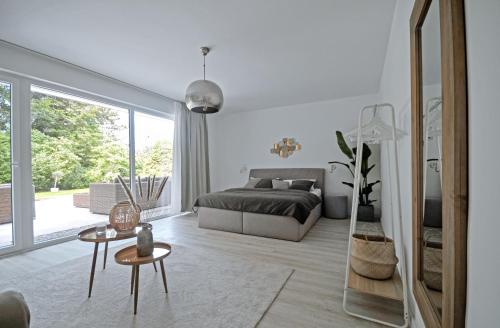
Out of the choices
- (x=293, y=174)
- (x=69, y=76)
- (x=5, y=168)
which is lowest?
(x=293, y=174)

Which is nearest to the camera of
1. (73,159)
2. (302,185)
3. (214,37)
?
(214,37)

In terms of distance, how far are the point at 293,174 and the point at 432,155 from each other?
3.95 meters

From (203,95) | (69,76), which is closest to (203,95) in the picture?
(203,95)

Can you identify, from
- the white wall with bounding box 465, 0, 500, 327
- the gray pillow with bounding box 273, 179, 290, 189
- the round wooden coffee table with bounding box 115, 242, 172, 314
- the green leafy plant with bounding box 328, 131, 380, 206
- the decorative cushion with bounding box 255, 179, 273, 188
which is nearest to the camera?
the white wall with bounding box 465, 0, 500, 327

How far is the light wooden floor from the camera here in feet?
5.02

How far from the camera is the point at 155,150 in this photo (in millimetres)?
4570

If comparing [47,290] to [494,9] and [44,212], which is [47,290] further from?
[494,9]

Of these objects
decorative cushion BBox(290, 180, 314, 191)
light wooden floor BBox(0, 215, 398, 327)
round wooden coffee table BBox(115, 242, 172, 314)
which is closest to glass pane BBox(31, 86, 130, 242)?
light wooden floor BBox(0, 215, 398, 327)

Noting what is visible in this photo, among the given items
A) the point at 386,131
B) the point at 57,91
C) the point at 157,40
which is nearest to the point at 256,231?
the point at 386,131

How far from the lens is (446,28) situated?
28.4 inches

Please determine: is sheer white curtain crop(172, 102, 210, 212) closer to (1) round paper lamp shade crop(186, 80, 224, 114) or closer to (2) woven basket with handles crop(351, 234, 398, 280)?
(1) round paper lamp shade crop(186, 80, 224, 114)

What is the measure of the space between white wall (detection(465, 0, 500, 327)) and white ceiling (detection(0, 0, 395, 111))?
5.50 ft

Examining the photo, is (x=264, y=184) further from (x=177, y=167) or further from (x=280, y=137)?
(x=177, y=167)

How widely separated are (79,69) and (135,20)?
5.65 feet
